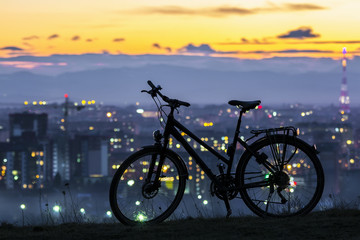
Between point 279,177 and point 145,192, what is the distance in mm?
1415

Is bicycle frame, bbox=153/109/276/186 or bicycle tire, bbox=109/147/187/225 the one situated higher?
bicycle frame, bbox=153/109/276/186

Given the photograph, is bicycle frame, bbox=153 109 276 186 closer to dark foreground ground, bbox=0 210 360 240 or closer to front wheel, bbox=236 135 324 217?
front wheel, bbox=236 135 324 217

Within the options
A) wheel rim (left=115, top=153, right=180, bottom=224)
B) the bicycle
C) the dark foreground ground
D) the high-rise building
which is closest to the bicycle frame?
the bicycle

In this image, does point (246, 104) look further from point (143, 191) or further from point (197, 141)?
point (143, 191)

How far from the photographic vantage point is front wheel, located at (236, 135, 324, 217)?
721 centimetres

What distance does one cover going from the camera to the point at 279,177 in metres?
7.29

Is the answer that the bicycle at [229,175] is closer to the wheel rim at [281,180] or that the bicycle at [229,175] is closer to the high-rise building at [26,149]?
the wheel rim at [281,180]

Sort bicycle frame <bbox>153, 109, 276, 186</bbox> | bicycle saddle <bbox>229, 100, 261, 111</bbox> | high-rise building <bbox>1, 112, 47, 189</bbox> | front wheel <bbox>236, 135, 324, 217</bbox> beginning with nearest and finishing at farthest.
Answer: bicycle saddle <bbox>229, 100, 261, 111</bbox>
bicycle frame <bbox>153, 109, 276, 186</bbox>
front wheel <bbox>236, 135, 324, 217</bbox>
high-rise building <bbox>1, 112, 47, 189</bbox>

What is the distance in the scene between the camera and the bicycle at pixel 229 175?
278 inches

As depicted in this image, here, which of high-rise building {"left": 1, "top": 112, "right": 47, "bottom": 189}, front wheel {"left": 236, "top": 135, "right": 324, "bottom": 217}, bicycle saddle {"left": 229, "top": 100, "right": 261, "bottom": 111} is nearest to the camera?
bicycle saddle {"left": 229, "top": 100, "right": 261, "bottom": 111}

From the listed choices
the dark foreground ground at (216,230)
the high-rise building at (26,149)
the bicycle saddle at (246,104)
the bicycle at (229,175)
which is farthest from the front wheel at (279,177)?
the high-rise building at (26,149)

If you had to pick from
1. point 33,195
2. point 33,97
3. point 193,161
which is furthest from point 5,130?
point 193,161

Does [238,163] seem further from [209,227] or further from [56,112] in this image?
[56,112]

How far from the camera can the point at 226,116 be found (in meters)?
133
